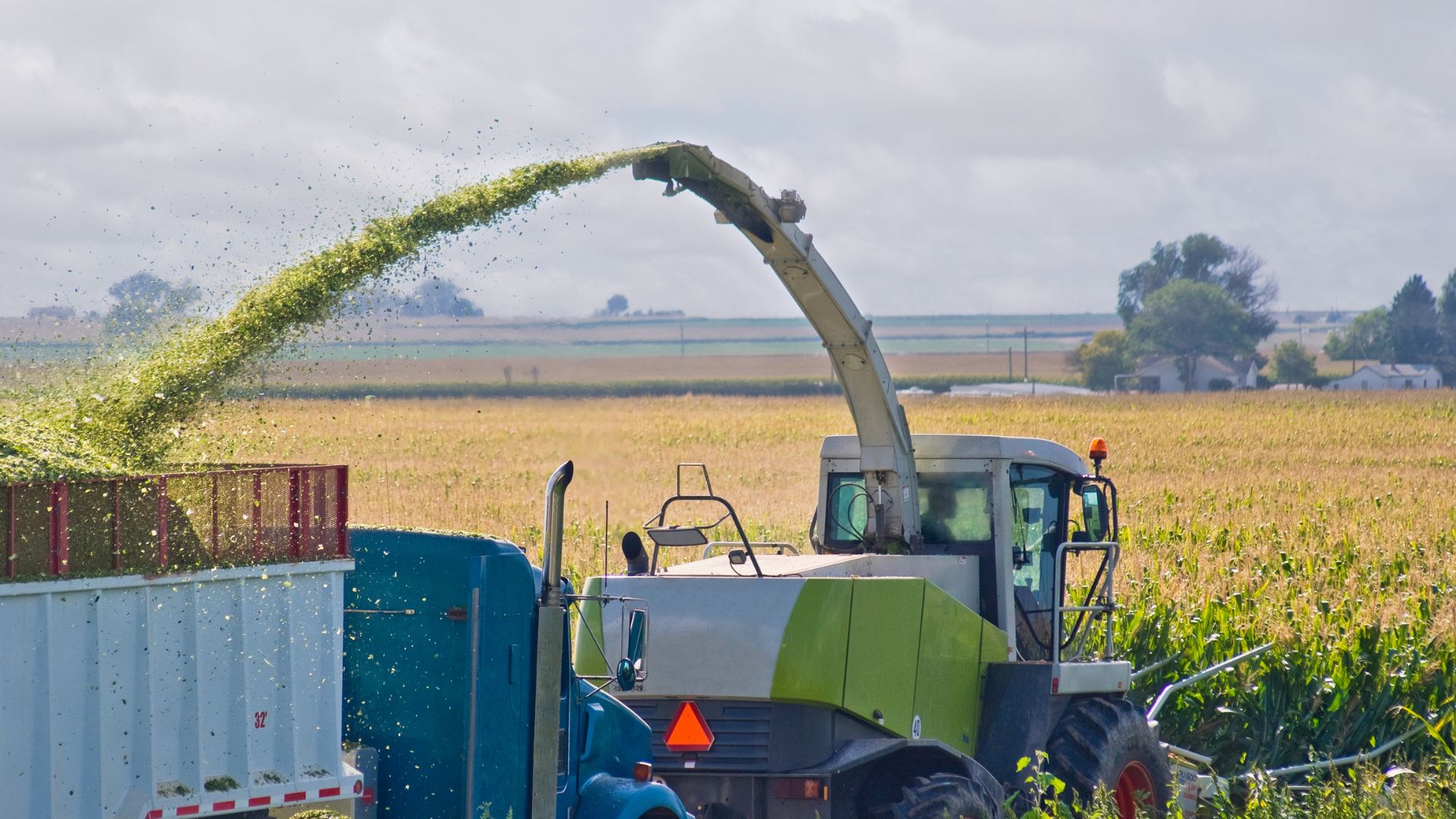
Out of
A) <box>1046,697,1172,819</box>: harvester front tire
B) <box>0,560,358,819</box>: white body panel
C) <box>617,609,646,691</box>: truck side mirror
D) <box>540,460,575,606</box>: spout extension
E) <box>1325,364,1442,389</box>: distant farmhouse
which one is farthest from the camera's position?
<box>1325,364,1442,389</box>: distant farmhouse


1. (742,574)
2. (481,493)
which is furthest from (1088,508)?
(481,493)

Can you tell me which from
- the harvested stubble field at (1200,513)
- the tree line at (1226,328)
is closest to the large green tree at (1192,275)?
Answer: the tree line at (1226,328)

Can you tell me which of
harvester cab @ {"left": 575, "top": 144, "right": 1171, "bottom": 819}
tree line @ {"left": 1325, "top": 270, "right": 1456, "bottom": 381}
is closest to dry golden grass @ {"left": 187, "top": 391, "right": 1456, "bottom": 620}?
harvester cab @ {"left": 575, "top": 144, "right": 1171, "bottom": 819}

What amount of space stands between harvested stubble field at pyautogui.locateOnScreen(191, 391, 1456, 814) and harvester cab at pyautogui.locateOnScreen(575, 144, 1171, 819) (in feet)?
5.34

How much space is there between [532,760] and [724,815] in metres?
1.71

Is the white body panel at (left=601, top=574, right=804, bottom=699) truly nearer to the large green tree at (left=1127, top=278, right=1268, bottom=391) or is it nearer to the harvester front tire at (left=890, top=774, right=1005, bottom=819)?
the harvester front tire at (left=890, top=774, right=1005, bottom=819)

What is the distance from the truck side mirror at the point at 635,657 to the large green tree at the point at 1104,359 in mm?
105031

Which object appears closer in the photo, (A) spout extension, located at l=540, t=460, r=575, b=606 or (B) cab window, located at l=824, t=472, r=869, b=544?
(A) spout extension, located at l=540, t=460, r=575, b=606

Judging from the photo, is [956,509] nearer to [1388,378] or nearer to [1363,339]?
[1388,378]

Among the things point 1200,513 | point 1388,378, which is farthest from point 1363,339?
point 1200,513

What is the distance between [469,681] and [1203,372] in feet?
376

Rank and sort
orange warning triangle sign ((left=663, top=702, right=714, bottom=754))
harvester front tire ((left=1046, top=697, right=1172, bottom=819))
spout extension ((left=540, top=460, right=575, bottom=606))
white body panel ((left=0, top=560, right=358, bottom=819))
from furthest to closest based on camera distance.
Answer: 1. harvester front tire ((left=1046, top=697, right=1172, bottom=819))
2. orange warning triangle sign ((left=663, top=702, right=714, bottom=754))
3. spout extension ((left=540, top=460, right=575, bottom=606))
4. white body panel ((left=0, top=560, right=358, bottom=819))

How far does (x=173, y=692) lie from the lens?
15.9 ft

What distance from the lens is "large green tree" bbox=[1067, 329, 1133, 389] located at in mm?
112375
